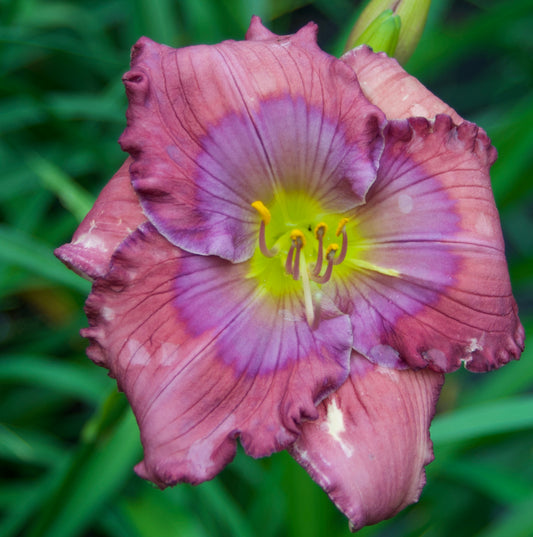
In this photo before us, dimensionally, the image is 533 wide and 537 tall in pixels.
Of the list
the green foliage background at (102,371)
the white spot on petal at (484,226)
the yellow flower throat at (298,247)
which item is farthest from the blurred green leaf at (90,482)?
the white spot on petal at (484,226)

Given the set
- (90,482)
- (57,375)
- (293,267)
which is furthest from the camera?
(57,375)

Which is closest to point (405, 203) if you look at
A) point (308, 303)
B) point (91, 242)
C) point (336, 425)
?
point (308, 303)

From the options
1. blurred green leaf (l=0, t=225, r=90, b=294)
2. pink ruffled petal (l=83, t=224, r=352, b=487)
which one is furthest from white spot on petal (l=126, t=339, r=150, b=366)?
blurred green leaf (l=0, t=225, r=90, b=294)

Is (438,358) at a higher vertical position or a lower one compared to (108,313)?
lower

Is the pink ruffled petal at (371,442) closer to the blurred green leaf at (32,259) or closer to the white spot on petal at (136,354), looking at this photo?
the white spot on petal at (136,354)

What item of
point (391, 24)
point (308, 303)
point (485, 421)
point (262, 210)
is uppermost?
point (391, 24)

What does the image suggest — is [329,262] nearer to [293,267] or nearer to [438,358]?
[293,267]
